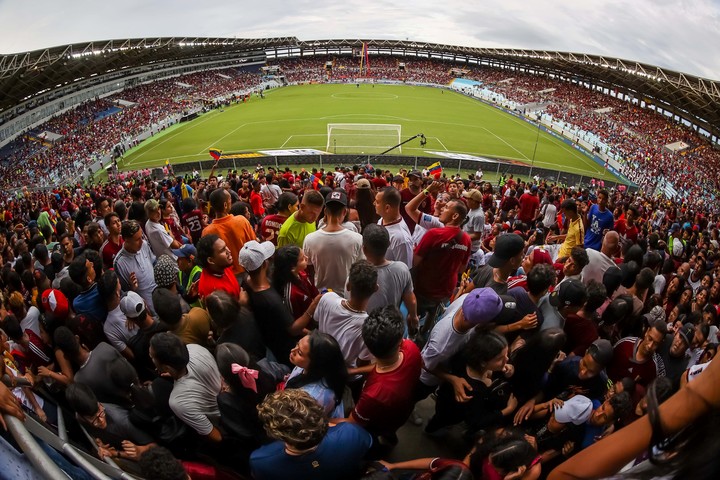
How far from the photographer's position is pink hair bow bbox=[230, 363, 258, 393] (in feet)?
9.22

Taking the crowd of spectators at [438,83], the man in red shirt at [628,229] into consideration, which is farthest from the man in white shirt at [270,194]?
the crowd of spectators at [438,83]

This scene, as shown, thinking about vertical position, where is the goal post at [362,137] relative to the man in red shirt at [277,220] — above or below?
above

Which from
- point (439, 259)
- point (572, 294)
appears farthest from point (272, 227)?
point (572, 294)

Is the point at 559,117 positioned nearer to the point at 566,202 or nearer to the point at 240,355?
the point at 566,202

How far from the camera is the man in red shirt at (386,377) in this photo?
2.83 metres

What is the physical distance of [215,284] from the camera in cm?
431

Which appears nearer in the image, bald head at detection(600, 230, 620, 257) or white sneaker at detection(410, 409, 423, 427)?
white sneaker at detection(410, 409, 423, 427)

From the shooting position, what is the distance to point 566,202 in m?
6.66

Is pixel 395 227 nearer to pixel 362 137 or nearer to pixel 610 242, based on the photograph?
pixel 610 242

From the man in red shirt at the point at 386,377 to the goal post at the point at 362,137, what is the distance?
27.7 meters

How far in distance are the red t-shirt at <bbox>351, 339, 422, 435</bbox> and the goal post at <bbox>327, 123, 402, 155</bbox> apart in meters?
A: 27.7

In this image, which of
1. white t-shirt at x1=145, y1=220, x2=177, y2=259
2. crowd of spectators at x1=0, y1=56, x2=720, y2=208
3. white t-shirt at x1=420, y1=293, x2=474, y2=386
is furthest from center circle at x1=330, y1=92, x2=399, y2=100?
white t-shirt at x1=420, y1=293, x2=474, y2=386

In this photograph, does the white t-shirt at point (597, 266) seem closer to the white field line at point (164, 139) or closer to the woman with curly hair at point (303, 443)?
the woman with curly hair at point (303, 443)

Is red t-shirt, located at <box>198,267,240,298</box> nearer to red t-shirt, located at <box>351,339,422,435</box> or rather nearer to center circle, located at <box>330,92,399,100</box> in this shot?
red t-shirt, located at <box>351,339,422,435</box>
